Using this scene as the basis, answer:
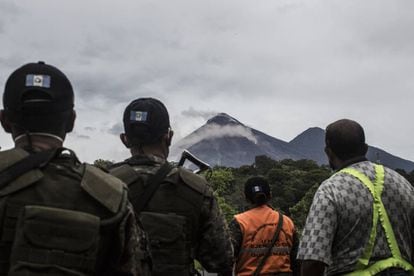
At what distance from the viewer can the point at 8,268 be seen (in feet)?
8.56

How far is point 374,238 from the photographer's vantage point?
14.2ft

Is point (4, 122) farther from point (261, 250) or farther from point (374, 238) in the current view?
point (261, 250)

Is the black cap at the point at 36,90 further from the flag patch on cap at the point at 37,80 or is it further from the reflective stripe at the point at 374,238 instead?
the reflective stripe at the point at 374,238

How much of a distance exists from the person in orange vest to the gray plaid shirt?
2296 millimetres

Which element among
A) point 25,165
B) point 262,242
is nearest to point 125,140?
point 25,165

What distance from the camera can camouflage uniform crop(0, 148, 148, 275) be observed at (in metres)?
2.57

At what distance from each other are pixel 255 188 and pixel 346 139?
101 inches

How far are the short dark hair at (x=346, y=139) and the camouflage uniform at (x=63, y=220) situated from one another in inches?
83.8

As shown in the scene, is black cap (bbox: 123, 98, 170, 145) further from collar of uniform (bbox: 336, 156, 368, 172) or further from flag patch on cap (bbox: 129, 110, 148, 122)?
collar of uniform (bbox: 336, 156, 368, 172)

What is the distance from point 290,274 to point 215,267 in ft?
7.88

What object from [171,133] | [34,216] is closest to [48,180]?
[34,216]

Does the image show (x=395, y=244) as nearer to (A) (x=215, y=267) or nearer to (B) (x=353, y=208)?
(B) (x=353, y=208)

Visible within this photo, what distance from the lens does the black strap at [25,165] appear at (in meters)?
2.65

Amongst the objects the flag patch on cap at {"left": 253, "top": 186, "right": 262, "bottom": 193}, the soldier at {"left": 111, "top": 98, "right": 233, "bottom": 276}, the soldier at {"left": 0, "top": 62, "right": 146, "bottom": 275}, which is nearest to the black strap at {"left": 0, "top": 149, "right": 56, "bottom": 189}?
the soldier at {"left": 0, "top": 62, "right": 146, "bottom": 275}
